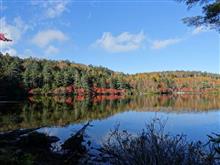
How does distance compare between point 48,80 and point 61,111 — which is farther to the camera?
point 48,80

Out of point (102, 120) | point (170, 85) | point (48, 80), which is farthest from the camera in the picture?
point (170, 85)

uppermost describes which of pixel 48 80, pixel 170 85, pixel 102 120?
pixel 170 85

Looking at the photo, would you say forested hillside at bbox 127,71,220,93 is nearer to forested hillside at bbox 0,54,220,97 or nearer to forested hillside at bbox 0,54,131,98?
forested hillside at bbox 0,54,220,97

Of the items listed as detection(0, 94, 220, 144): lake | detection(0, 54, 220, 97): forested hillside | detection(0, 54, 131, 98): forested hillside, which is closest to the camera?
detection(0, 94, 220, 144): lake

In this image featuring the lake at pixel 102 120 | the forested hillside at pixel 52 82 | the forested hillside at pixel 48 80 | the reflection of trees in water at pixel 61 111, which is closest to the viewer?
the lake at pixel 102 120

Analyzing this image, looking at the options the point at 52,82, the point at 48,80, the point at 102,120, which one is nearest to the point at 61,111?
the point at 102,120

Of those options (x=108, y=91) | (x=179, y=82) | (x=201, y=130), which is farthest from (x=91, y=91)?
(x=201, y=130)

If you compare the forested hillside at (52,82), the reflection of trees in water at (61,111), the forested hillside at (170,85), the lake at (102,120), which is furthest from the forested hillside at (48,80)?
the lake at (102,120)

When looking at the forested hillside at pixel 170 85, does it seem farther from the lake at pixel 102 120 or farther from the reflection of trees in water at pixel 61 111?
the lake at pixel 102 120

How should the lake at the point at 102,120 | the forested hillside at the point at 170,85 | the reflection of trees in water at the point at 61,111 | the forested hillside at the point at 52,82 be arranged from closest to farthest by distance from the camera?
the lake at the point at 102,120 < the reflection of trees in water at the point at 61,111 < the forested hillside at the point at 52,82 < the forested hillside at the point at 170,85

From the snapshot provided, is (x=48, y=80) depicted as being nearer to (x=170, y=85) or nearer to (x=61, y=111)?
(x=61, y=111)

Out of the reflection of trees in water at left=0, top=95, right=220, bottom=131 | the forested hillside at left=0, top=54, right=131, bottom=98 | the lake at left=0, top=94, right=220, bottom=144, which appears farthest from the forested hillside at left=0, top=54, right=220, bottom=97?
the lake at left=0, top=94, right=220, bottom=144

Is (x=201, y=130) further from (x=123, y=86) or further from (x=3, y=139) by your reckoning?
(x=123, y=86)

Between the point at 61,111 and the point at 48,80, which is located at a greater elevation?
Result: the point at 48,80
